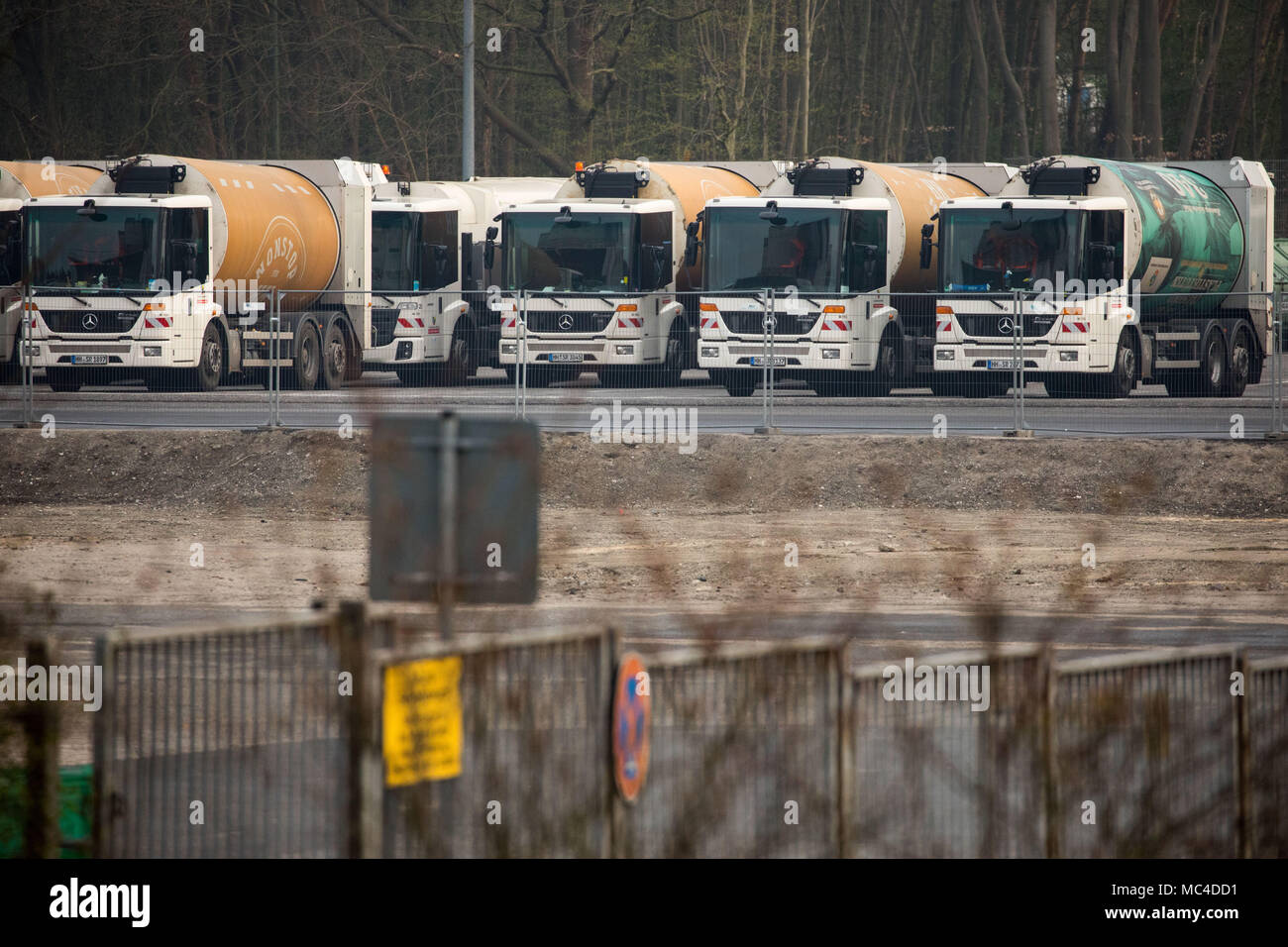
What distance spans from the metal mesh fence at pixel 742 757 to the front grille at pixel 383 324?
84.7ft

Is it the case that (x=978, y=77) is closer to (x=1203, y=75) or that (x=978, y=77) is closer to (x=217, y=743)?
(x=1203, y=75)

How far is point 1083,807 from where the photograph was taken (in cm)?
587

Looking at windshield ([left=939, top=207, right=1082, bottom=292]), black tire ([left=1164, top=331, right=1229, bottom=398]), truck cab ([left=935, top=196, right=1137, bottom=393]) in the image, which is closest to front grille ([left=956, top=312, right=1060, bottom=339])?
truck cab ([left=935, top=196, right=1137, bottom=393])

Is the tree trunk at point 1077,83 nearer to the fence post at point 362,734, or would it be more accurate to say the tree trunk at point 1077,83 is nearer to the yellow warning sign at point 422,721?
the yellow warning sign at point 422,721

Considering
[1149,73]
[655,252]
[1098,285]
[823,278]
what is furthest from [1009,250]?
[1149,73]

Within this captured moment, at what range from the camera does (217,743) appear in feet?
17.7

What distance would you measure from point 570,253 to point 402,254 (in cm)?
354

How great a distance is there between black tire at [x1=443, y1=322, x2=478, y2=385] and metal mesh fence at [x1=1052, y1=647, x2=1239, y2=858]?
19.1 meters

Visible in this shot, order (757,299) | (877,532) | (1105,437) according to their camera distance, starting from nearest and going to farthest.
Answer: (877,532), (1105,437), (757,299)

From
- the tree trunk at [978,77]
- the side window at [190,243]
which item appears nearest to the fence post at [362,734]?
the side window at [190,243]

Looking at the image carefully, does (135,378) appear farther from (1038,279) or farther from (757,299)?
(1038,279)

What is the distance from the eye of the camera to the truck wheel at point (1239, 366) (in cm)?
2958
